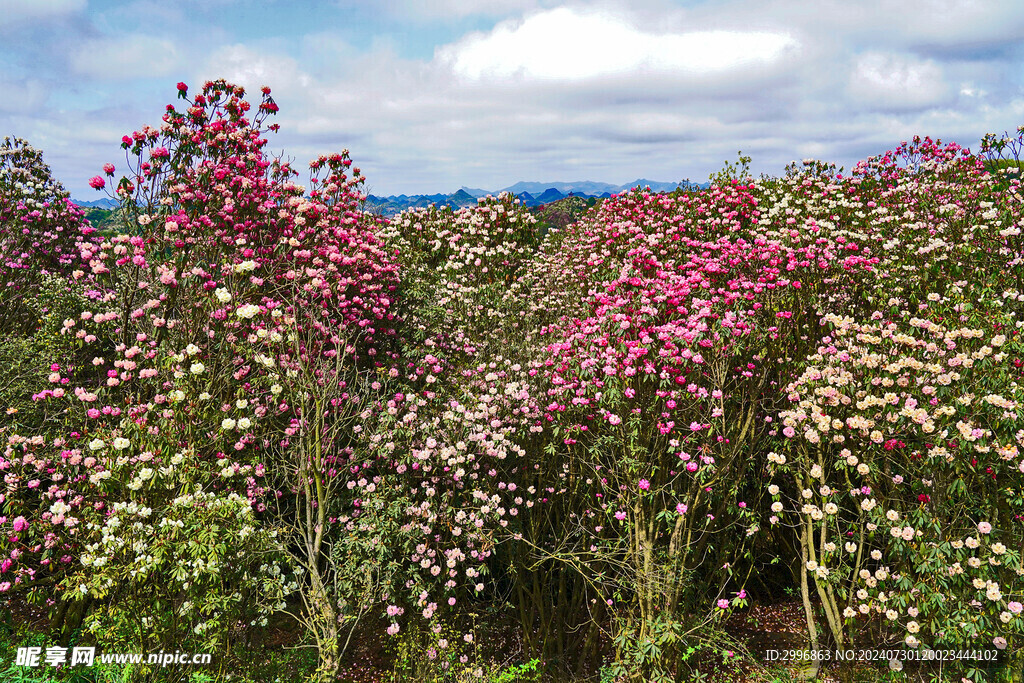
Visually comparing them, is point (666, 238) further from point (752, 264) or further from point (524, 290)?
point (524, 290)

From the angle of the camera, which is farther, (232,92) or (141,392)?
(232,92)

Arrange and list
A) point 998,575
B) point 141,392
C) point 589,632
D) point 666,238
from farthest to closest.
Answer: point 666,238, point 589,632, point 141,392, point 998,575

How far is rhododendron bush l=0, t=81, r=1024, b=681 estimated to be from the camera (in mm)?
5301

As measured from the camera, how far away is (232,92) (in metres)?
7.91

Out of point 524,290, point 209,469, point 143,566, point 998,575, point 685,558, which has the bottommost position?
point 685,558

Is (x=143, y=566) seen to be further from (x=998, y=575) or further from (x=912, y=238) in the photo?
(x=912, y=238)

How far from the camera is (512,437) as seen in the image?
7.31 meters

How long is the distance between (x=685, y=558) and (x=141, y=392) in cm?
594

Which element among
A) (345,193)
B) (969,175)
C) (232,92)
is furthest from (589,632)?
(969,175)

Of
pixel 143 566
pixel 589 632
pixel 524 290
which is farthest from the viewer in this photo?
pixel 524 290

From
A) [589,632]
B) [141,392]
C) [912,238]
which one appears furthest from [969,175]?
[141,392]

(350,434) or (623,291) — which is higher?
(623,291)

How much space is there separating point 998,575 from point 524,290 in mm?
7349

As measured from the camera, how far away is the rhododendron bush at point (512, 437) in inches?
209
